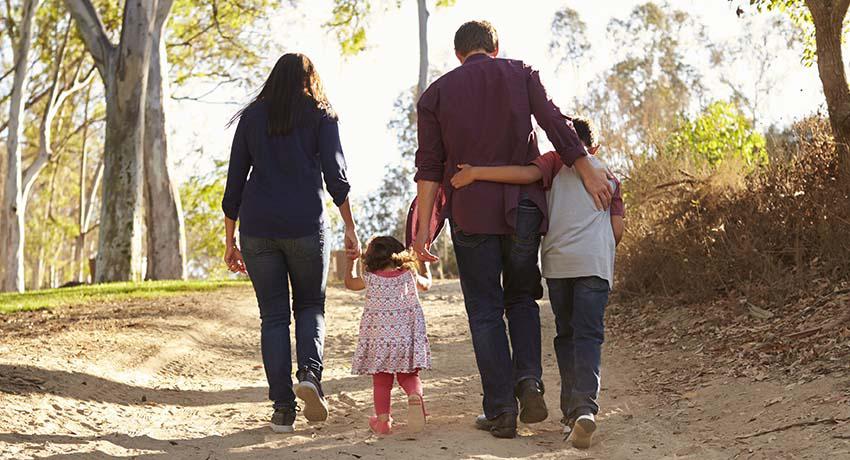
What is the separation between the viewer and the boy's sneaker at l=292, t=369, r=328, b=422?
18.2 ft

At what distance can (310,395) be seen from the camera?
5562mm

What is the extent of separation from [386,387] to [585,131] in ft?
5.93

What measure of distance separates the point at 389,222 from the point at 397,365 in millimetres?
31554

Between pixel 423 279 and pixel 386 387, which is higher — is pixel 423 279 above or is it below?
above

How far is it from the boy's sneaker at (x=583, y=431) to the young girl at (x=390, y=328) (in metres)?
0.91

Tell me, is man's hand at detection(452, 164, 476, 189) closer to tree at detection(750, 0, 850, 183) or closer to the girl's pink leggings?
the girl's pink leggings

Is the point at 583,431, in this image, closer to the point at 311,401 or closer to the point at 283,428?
the point at 311,401

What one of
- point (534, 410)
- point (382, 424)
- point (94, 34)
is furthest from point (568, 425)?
point (94, 34)

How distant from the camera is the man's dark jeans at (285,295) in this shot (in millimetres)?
5637

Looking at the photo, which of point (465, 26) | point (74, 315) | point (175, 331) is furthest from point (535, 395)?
point (74, 315)

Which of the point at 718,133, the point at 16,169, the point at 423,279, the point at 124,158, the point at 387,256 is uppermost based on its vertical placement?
the point at 16,169

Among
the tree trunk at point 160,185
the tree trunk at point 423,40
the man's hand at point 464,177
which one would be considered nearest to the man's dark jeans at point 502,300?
the man's hand at point 464,177

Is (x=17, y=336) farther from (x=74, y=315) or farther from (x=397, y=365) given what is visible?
(x=397, y=365)

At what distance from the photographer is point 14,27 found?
2759 cm
